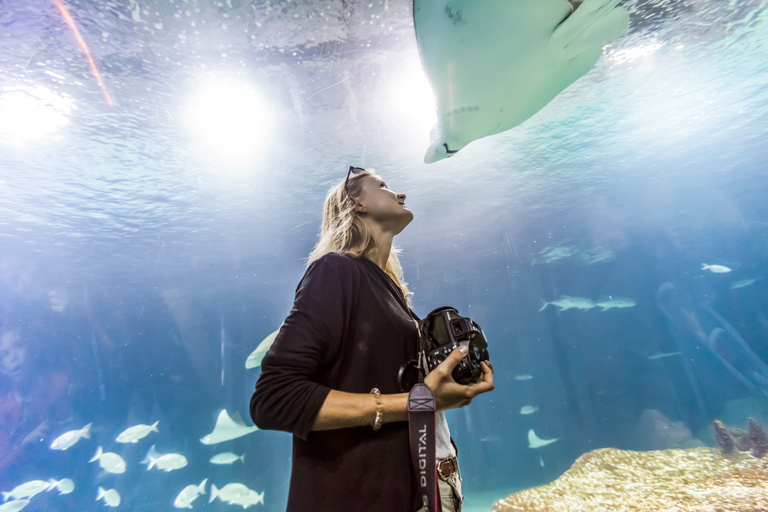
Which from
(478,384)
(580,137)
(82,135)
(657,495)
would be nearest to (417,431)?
(478,384)

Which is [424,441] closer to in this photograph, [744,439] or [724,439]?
[724,439]

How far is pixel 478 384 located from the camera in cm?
114

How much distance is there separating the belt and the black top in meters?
0.10

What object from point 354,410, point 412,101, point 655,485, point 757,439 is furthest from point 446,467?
point 757,439

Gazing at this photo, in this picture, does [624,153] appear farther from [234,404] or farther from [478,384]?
[234,404]

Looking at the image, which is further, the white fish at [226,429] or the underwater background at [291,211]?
the white fish at [226,429]

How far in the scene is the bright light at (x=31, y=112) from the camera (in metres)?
5.14

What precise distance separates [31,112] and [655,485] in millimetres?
12625

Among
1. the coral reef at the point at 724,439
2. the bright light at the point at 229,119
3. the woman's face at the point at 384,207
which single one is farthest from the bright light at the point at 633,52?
the coral reef at the point at 724,439

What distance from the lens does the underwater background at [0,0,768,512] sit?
15.9 feet

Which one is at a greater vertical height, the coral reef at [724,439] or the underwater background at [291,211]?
the underwater background at [291,211]

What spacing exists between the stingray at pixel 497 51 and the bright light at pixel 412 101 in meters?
1.30

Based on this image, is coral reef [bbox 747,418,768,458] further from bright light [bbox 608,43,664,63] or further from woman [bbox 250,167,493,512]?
woman [bbox 250,167,493,512]

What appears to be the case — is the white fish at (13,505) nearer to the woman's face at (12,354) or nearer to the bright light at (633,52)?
the woman's face at (12,354)
